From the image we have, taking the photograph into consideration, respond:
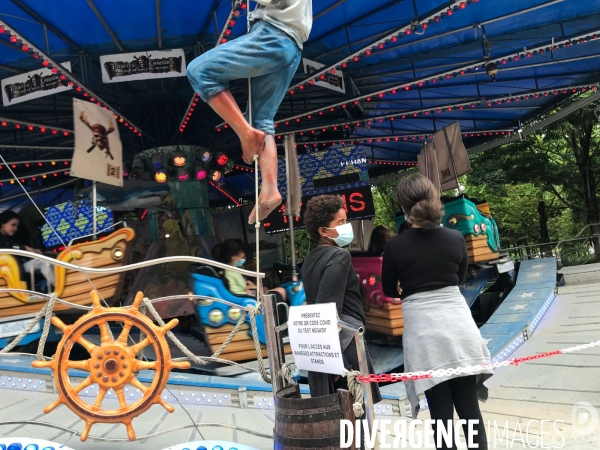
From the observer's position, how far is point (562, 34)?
327 inches

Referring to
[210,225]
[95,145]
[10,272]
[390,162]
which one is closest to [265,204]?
[10,272]

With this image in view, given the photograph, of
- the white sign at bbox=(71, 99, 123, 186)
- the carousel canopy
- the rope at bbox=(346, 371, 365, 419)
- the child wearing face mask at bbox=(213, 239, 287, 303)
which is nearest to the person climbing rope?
the rope at bbox=(346, 371, 365, 419)

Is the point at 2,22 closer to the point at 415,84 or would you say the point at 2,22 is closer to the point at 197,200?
the point at 197,200

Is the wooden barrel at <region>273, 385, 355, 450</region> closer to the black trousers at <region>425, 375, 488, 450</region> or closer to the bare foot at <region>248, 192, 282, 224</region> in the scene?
the black trousers at <region>425, 375, 488, 450</region>

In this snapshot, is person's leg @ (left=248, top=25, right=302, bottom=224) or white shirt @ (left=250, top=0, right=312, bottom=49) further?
person's leg @ (left=248, top=25, right=302, bottom=224)

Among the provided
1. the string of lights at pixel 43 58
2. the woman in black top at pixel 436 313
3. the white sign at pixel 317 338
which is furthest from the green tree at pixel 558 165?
the white sign at pixel 317 338

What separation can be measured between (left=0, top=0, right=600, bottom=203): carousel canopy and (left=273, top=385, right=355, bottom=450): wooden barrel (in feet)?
15.9

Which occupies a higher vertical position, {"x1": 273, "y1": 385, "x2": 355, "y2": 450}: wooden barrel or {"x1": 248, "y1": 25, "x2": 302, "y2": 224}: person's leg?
{"x1": 248, "y1": 25, "x2": 302, "y2": 224}: person's leg

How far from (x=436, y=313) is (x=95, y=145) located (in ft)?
21.2

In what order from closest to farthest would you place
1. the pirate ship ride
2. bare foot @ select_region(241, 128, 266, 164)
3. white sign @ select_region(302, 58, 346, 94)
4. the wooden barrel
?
1. the wooden barrel
2. bare foot @ select_region(241, 128, 266, 164)
3. the pirate ship ride
4. white sign @ select_region(302, 58, 346, 94)

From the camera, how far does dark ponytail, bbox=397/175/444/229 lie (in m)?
2.68

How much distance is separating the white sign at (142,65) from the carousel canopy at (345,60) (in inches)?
3.4

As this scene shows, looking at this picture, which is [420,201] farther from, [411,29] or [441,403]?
[411,29]

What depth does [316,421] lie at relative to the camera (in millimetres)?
2242
